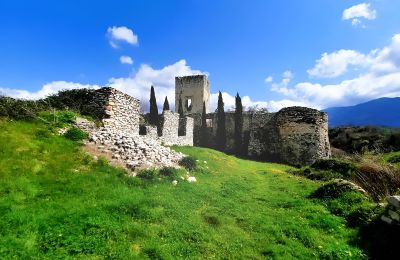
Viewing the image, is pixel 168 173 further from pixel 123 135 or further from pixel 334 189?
pixel 334 189

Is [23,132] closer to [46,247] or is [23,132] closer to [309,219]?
[46,247]

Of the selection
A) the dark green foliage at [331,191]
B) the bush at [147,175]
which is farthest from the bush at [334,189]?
the bush at [147,175]

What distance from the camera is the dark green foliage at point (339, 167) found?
19609 millimetres

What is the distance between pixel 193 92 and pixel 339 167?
4151 cm

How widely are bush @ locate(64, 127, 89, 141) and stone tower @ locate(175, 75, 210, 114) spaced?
4309 centimetres

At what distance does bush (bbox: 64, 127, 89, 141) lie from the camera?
15.6 metres

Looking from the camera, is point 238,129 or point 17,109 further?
point 238,129

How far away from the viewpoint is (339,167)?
21125 millimetres

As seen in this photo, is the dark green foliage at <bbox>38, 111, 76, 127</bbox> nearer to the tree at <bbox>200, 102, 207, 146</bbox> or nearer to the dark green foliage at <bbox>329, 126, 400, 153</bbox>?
the dark green foliage at <bbox>329, 126, 400, 153</bbox>

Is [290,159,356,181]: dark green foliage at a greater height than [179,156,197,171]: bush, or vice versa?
[179,156,197,171]: bush

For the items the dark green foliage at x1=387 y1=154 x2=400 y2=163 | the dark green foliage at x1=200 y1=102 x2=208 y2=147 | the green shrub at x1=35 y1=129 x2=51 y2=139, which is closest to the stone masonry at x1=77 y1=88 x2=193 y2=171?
the green shrub at x1=35 y1=129 x2=51 y2=139

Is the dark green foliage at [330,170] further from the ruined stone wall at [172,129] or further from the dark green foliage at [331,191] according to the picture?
the ruined stone wall at [172,129]

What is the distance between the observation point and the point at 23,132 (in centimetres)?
1448

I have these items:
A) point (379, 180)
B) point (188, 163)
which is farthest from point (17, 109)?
point (379, 180)
